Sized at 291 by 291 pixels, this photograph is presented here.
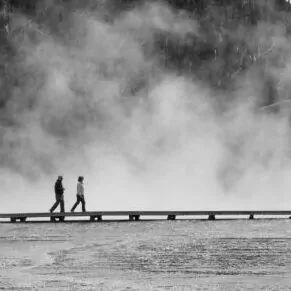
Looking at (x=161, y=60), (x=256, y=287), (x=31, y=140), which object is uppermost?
(x=161, y=60)

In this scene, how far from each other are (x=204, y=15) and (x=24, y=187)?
158ft

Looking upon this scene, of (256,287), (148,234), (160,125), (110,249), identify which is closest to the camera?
(256,287)

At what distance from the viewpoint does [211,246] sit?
3002 centimetres

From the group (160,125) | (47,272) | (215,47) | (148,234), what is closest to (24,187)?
(160,125)

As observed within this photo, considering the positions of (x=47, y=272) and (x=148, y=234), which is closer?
(x=47, y=272)

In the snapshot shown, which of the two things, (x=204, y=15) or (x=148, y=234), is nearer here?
(x=148, y=234)

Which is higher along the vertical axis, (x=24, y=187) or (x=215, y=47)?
(x=215, y=47)

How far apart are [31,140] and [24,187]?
9.80m

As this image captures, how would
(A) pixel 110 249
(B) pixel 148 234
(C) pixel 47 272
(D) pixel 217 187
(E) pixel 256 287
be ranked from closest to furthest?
1. (E) pixel 256 287
2. (C) pixel 47 272
3. (A) pixel 110 249
4. (B) pixel 148 234
5. (D) pixel 217 187

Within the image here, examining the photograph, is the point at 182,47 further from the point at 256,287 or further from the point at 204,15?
the point at 256,287

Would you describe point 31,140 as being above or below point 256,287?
above

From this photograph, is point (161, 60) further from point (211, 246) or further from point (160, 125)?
point (211, 246)

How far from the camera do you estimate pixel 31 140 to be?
19762 cm

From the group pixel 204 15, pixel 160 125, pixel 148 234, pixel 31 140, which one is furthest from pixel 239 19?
pixel 148 234
